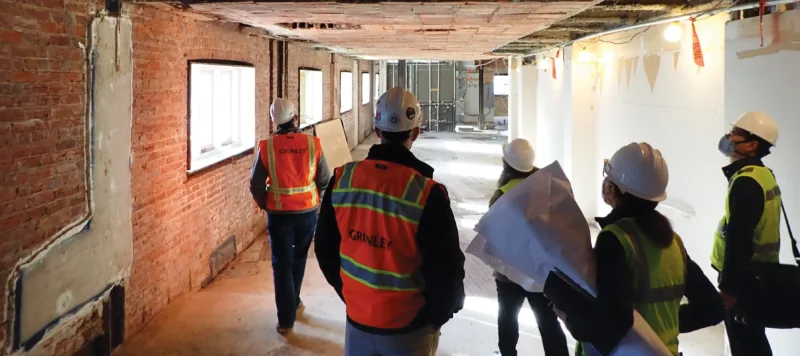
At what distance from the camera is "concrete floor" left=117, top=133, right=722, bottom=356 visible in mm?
3627

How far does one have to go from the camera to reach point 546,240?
1574 millimetres

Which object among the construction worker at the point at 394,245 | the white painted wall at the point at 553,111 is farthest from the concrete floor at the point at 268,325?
the white painted wall at the point at 553,111

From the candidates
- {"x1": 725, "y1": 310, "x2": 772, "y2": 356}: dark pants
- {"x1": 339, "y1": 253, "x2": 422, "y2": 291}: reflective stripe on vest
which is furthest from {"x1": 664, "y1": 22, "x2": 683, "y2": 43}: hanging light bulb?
{"x1": 339, "y1": 253, "x2": 422, "y2": 291}: reflective stripe on vest

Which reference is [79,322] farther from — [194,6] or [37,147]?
[194,6]

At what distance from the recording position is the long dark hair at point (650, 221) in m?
1.67

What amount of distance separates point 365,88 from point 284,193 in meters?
14.5

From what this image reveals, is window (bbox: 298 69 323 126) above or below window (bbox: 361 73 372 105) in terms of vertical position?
below

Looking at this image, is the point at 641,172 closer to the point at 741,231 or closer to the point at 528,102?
the point at 741,231

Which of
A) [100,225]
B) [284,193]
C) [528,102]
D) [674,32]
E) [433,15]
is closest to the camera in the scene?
[100,225]

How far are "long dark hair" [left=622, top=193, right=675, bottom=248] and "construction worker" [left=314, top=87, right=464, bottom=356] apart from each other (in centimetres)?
62

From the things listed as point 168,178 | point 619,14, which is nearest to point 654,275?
point 168,178

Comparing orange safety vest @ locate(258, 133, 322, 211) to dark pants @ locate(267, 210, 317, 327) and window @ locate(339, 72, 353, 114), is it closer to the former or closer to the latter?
dark pants @ locate(267, 210, 317, 327)

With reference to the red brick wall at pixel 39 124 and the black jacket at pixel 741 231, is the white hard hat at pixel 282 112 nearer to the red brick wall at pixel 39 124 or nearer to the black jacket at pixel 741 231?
the red brick wall at pixel 39 124

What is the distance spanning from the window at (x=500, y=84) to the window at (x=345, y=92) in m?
10.4
